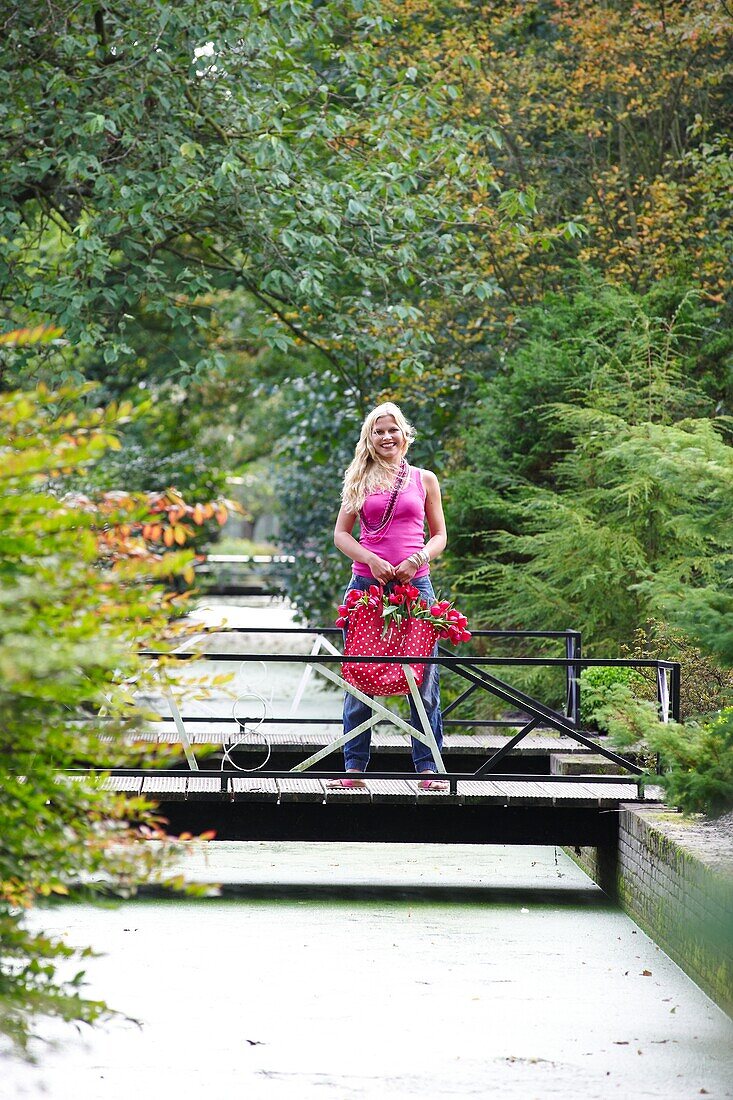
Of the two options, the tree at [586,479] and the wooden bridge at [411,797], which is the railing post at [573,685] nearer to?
the wooden bridge at [411,797]

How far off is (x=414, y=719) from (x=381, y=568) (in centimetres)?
82

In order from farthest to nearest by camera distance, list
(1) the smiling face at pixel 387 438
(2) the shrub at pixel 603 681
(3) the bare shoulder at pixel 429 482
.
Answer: (2) the shrub at pixel 603 681
(3) the bare shoulder at pixel 429 482
(1) the smiling face at pixel 387 438

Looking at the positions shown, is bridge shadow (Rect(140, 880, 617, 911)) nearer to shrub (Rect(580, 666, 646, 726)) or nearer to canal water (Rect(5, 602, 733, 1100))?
canal water (Rect(5, 602, 733, 1100))

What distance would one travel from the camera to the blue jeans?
8109 millimetres

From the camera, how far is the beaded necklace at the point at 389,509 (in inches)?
320

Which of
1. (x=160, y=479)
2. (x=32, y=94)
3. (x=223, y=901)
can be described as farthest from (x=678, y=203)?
(x=160, y=479)

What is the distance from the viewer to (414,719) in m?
8.16

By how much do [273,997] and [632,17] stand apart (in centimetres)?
1162

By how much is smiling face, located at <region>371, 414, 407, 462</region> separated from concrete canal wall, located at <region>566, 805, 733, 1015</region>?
216cm

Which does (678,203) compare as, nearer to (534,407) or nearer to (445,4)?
(534,407)

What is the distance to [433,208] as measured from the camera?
13562 mm

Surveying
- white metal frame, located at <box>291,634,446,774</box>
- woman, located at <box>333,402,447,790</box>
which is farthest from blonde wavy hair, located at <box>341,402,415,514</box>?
white metal frame, located at <box>291,634,446,774</box>

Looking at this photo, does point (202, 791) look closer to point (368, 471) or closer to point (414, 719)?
point (414, 719)

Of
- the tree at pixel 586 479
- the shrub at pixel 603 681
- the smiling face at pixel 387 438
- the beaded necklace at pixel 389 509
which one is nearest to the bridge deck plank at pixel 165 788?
the beaded necklace at pixel 389 509
